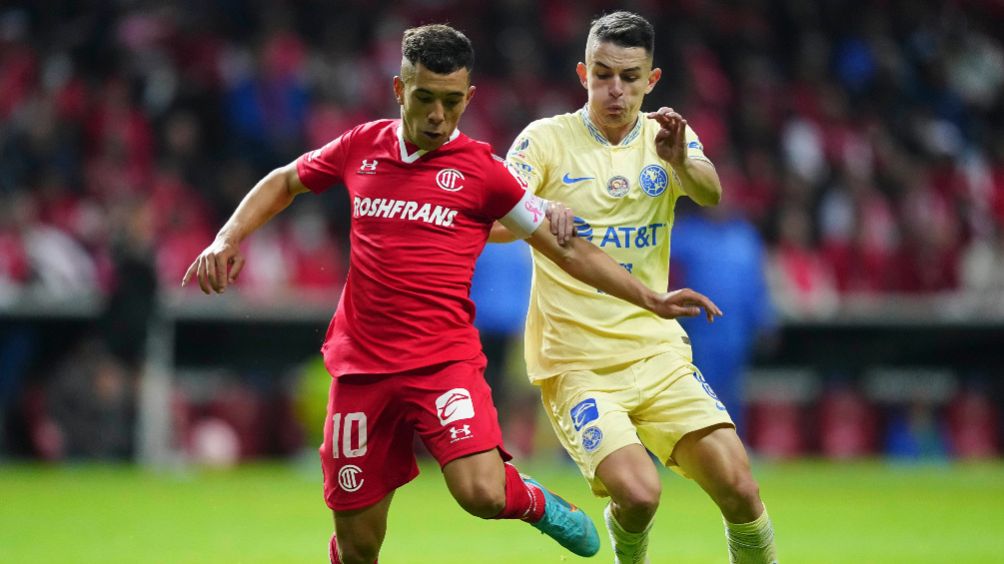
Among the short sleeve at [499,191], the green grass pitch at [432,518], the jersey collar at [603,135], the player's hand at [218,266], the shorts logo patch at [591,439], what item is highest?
the jersey collar at [603,135]

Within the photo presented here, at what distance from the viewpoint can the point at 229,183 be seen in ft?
52.4

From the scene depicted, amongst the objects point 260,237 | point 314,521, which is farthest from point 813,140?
point 314,521

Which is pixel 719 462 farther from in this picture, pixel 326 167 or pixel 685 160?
pixel 326 167

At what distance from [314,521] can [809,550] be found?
3406 mm

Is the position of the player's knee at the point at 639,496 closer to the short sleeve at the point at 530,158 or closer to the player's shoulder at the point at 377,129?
the short sleeve at the point at 530,158

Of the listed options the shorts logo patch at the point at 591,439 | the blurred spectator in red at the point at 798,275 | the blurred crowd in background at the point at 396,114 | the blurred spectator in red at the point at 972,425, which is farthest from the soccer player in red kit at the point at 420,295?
the blurred spectator in red at the point at 972,425

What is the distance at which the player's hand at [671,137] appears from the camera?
6.30 metres

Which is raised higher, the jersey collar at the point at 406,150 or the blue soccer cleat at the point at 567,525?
the jersey collar at the point at 406,150

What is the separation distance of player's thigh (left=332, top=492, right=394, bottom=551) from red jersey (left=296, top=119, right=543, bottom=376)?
1.87 feet

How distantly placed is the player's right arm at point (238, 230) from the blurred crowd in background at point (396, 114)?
7281 mm

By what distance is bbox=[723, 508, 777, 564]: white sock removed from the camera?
649 cm

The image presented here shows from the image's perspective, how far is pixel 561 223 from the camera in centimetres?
634

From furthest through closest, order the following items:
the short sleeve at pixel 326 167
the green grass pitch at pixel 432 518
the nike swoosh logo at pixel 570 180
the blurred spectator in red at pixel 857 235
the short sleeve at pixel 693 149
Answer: the blurred spectator in red at pixel 857 235
the green grass pitch at pixel 432 518
the nike swoosh logo at pixel 570 180
the short sleeve at pixel 693 149
the short sleeve at pixel 326 167

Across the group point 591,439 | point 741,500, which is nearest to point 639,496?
point 591,439
